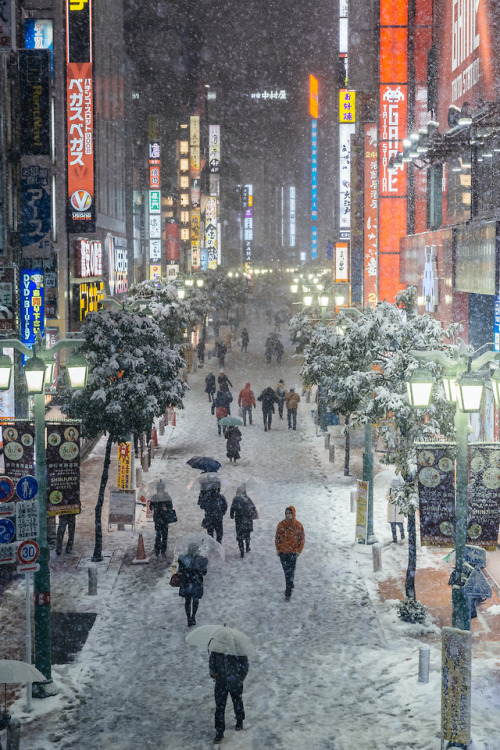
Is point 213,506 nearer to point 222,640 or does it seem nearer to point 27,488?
point 27,488

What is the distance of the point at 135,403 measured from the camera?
19406mm

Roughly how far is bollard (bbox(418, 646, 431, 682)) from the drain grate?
16.4ft

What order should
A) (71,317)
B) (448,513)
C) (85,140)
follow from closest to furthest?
(448,513) < (85,140) < (71,317)

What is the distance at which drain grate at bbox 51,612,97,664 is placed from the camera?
14.2 metres

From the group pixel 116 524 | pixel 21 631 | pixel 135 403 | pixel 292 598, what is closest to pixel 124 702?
pixel 21 631

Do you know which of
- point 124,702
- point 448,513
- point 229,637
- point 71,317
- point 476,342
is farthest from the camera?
point 71,317

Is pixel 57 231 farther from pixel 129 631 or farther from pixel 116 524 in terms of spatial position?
pixel 129 631

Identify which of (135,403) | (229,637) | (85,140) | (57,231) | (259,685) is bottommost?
(259,685)

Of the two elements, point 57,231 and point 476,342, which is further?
point 57,231

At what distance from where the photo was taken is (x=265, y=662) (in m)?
13.9

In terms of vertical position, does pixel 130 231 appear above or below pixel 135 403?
above

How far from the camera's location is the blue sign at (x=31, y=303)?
83.2 ft

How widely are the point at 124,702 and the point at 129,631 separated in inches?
103

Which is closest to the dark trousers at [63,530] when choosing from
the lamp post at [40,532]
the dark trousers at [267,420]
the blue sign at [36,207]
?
the lamp post at [40,532]
